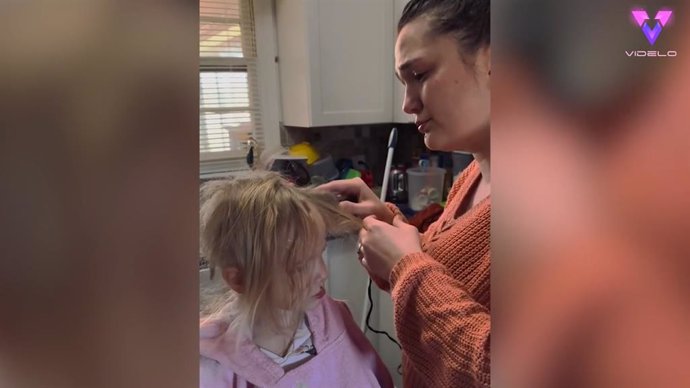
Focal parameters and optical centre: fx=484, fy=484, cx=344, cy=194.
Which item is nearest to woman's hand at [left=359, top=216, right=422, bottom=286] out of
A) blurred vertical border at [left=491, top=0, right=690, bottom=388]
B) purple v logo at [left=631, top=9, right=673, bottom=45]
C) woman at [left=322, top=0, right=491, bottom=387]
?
woman at [left=322, top=0, right=491, bottom=387]

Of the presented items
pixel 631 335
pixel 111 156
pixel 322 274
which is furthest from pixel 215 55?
pixel 631 335

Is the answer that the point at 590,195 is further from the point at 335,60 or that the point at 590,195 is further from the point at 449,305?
the point at 335,60

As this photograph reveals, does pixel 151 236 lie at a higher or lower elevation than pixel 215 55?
lower

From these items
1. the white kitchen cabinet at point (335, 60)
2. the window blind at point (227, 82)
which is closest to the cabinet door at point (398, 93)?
the white kitchen cabinet at point (335, 60)

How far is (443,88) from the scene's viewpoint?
0.36 metres

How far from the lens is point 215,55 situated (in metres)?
0.29

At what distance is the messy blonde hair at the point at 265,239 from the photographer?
32 centimetres

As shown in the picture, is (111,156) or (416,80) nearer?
(111,156)

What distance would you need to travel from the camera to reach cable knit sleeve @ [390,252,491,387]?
343mm

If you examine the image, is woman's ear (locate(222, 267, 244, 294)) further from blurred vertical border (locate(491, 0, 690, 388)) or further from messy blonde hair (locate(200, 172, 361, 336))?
blurred vertical border (locate(491, 0, 690, 388))

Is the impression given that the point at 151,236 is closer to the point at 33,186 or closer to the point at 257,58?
the point at 33,186

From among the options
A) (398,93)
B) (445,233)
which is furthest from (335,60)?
(445,233)

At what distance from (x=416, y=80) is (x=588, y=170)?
150 millimetres

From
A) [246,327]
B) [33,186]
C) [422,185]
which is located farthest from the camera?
[422,185]
